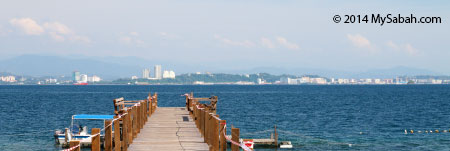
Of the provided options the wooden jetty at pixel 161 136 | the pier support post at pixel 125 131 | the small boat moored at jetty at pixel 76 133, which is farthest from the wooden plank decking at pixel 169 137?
the small boat moored at jetty at pixel 76 133

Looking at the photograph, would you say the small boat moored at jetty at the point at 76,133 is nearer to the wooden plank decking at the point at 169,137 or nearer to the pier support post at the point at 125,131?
the wooden plank decking at the point at 169,137

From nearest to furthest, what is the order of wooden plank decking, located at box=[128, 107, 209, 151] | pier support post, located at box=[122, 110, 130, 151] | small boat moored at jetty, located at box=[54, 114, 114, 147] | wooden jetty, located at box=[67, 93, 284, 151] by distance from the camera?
wooden jetty, located at box=[67, 93, 284, 151]
pier support post, located at box=[122, 110, 130, 151]
wooden plank decking, located at box=[128, 107, 209, 151]
small boat moored at jetty, located at box=[54, 114, 114, 147]

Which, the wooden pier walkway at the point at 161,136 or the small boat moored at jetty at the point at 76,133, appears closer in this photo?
the wooden pier walkway at the point at 161,136

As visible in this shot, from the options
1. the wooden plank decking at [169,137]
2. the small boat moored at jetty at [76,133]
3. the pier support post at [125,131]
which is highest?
the pier support post at [125,131]

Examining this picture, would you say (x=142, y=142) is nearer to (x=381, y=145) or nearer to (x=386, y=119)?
(x=381, y=145)

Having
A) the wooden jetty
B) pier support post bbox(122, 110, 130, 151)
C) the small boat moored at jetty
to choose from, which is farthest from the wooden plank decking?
the small boat moored at jetty

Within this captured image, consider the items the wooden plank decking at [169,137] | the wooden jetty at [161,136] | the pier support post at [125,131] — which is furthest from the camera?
the wooden plank decking at [169,137]

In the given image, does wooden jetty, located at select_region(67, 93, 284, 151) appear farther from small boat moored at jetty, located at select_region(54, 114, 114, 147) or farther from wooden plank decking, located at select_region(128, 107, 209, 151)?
small boat moored at jetty, located at select_region(54, 114, 114, 147)

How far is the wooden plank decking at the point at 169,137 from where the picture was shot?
20.3 m

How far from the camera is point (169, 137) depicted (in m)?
23.4

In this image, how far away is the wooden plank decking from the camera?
2033 cm

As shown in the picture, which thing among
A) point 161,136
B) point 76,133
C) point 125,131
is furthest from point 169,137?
point 76,133

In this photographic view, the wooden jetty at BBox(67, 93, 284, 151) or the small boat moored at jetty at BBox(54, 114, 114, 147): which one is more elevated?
the wooden jetty at BBox(67, 93, 284, 151)

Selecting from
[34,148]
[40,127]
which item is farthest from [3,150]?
[40,127]
